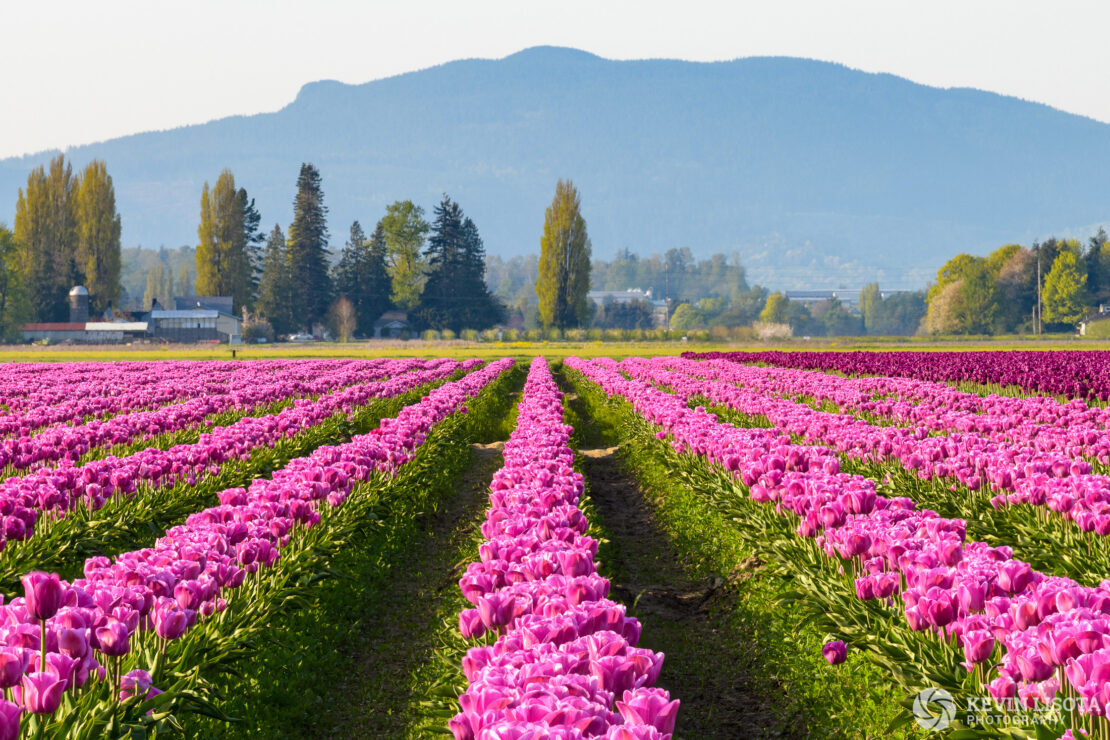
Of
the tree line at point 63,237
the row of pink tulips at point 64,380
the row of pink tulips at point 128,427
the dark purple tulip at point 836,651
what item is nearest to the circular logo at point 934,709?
the dark purple tulip at point 836,651

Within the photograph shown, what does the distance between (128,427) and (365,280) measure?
99533 millimetres

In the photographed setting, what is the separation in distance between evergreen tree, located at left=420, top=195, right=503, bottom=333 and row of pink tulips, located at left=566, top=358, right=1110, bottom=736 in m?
99.1

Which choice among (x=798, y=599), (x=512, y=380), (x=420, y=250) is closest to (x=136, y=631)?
(x=798, y=599)

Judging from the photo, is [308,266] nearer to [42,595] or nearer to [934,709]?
[42,595]

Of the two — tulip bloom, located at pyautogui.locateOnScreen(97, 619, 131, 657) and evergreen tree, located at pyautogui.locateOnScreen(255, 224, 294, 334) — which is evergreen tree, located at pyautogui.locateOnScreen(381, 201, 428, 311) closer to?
evergreen tree, located at pyautogui.locateOnScreen(255, 224, 294, 334)

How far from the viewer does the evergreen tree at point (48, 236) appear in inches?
3703

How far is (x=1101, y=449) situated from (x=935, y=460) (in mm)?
1799

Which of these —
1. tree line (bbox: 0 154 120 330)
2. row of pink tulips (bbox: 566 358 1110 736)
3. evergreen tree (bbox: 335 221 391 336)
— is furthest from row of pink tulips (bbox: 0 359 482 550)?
evergreen tree (bbox: 335 221 391 336)

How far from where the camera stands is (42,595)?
4336mm

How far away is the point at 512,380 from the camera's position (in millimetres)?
36594

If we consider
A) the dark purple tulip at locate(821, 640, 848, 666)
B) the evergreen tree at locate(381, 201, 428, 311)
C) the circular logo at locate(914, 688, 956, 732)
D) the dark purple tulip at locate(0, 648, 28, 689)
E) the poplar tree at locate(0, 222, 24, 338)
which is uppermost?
the evergreen tree at locate(381, 201, 428, 311)

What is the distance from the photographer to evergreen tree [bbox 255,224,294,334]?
4230 inches

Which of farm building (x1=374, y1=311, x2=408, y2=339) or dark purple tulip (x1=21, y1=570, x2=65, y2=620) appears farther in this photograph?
farm building (x1=374, y1=311, x2=408, y2=339)

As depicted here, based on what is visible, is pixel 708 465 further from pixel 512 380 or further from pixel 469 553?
pixel 512 380
